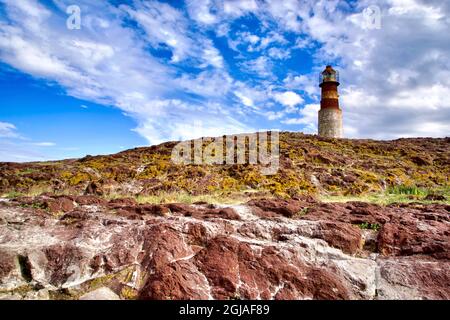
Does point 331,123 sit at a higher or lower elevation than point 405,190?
higher

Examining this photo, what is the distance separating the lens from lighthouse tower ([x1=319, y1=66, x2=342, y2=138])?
1142 inches

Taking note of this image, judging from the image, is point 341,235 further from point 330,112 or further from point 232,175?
point 330,112

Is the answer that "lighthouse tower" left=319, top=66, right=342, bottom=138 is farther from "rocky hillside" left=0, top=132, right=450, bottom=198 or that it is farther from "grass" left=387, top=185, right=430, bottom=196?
"grass" left=387, top=185, right=430, bottom=196

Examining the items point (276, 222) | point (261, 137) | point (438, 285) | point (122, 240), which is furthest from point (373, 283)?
point (261, 137)

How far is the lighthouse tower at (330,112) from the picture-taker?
29.0 meters

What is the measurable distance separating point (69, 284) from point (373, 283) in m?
3.42

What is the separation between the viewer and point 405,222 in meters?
5.27

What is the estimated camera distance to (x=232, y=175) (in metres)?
13.3

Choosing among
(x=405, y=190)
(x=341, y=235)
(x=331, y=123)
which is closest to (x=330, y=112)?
(x=331, y=123)

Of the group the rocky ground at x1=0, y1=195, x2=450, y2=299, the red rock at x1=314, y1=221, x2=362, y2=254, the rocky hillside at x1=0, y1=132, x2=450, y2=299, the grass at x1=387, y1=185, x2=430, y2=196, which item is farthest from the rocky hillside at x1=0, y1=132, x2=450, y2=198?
the red rock at x1=314, y1=221, x2=362, y2=254

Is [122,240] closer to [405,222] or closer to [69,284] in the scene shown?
[69,284]

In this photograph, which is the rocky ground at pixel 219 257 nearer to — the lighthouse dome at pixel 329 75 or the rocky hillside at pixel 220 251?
the rocky hillside at pixel 220 251

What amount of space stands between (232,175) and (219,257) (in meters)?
9.18

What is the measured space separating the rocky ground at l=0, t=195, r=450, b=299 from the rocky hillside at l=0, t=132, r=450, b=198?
5.90 metres
